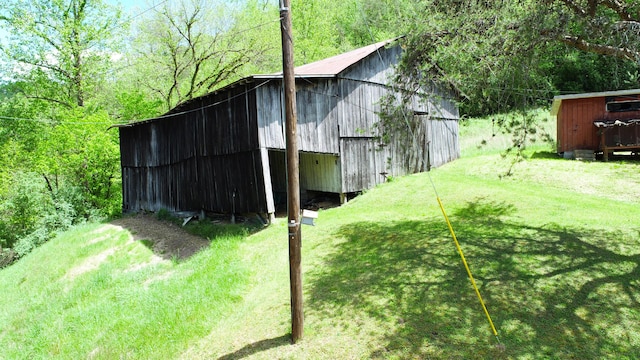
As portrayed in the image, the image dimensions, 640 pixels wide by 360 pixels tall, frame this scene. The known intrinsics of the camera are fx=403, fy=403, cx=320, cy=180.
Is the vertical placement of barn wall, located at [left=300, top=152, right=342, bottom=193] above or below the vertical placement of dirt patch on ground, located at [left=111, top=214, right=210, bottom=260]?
above

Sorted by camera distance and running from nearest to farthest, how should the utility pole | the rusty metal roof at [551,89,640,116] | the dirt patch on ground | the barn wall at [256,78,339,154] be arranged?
the utility pole, the dirt patch on ground, the barn wall at [256,78,339,154], the rusty metal roof at [551,89,640,116]

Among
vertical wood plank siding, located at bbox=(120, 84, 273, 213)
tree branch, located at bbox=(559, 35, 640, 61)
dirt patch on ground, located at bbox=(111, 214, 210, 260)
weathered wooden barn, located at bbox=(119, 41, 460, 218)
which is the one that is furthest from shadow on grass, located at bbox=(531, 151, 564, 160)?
dirt patch on ground, located at bbox=(111, 214, 210, 260)

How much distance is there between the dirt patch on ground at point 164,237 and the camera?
13.6 m

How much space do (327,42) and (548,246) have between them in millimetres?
31907

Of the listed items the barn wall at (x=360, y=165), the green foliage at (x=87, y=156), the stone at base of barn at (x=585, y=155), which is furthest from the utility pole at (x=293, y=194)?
the green foliage at (x=87, y=156)

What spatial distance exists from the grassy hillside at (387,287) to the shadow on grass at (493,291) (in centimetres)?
3

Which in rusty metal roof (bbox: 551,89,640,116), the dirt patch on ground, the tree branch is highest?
rusty metal roof (bbox: 551,89,640,116)

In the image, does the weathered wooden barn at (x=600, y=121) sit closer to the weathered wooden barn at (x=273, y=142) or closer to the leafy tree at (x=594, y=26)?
the weathered wooden barn at (x=273, y=142)

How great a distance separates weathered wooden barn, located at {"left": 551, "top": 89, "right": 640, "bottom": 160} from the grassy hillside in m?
2.15

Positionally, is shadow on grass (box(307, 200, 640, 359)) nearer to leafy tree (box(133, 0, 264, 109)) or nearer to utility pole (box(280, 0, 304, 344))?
utility pole (box(280, 0, 304, 344))

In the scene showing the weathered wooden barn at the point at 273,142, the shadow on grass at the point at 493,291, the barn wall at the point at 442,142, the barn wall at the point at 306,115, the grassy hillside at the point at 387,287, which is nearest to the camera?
the shadow on grass at the point at 493,291

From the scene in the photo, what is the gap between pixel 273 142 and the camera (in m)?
13.9

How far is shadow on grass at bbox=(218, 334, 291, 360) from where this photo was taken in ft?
21.5

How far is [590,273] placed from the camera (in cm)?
722
